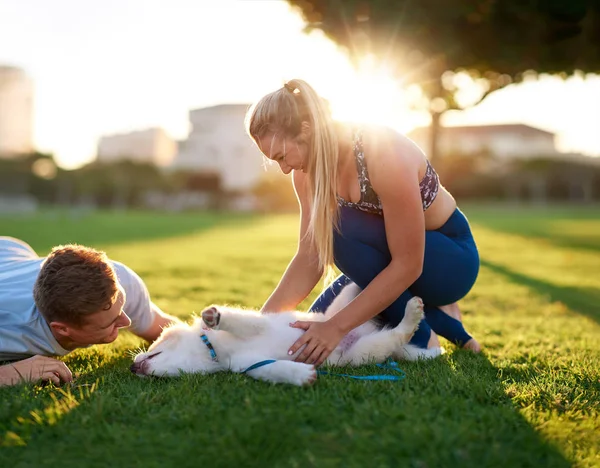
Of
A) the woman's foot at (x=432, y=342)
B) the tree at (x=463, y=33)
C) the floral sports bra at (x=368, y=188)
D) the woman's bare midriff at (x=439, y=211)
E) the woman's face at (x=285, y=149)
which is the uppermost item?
the tree at (x=463, y=33)

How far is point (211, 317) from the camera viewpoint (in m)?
2.32

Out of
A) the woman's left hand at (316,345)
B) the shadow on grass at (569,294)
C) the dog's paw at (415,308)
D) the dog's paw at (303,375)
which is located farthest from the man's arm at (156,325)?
the shadow on grass at (569,294)

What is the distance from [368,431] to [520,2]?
7722 mm

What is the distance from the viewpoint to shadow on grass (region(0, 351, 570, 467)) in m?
1.73

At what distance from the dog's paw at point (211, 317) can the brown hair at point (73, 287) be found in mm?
410

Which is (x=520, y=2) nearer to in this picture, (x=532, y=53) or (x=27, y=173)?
(x=532, y=53)

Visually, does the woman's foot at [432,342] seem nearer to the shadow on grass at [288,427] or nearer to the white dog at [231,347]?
the white dog at [231,347]

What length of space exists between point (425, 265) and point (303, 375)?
97 centimetres

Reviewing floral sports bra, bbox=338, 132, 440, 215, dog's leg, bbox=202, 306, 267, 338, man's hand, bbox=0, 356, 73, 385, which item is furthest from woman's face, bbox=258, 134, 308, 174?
man's hand, bbox=0, 356, 73, 385

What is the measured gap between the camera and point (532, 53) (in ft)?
29.3

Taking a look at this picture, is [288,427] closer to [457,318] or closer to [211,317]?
[211,317]

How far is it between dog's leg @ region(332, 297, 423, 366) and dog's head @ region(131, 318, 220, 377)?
608 mm

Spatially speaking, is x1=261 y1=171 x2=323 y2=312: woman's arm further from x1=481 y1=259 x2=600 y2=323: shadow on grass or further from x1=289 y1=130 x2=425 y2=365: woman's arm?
x1=481 y1=259 x2=600 y2=323: shadow on grass

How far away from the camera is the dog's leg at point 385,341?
8.89 ft
